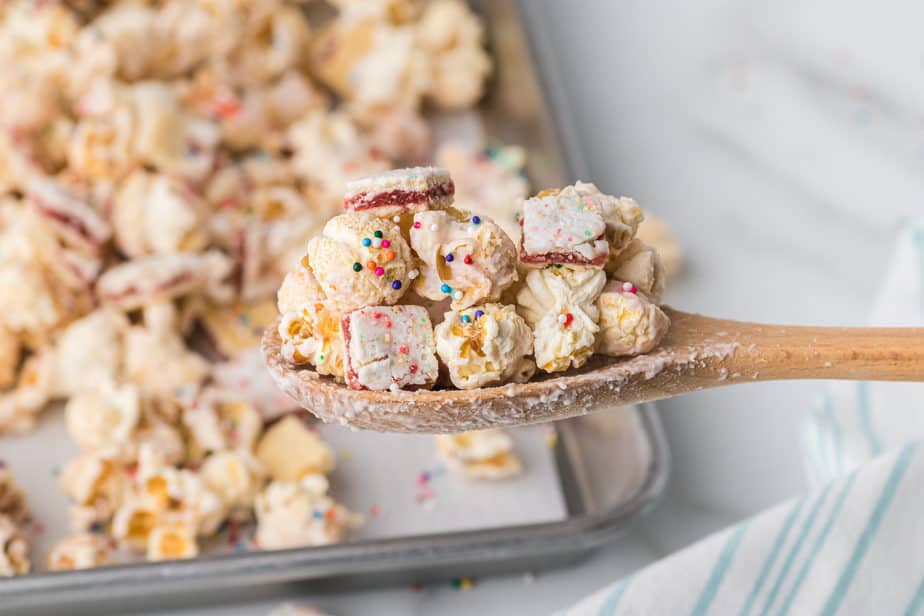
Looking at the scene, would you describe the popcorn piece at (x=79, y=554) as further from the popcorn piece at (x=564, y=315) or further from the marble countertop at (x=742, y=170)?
the popcorn piece at (x=564, y=315)

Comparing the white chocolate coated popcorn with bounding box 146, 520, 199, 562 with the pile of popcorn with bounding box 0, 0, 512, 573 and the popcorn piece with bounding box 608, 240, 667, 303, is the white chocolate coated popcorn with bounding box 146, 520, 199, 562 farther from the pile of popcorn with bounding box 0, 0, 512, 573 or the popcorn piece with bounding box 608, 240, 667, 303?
the popcorn piece with bounding box 608, 240, 667, 303

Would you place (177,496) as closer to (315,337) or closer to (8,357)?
(8,357)

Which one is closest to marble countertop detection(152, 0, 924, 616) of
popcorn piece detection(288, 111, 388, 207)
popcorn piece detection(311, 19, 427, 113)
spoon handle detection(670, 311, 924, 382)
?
popcorn piece detection(311, 19, 427, 113)

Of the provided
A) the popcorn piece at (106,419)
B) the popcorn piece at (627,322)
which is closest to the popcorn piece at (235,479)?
the popcorn piece at (106,419)

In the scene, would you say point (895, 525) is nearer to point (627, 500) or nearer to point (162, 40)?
point (627, 500)

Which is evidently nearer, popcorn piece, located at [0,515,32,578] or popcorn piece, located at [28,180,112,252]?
popcorn piece, located at [0,515,32,578]
